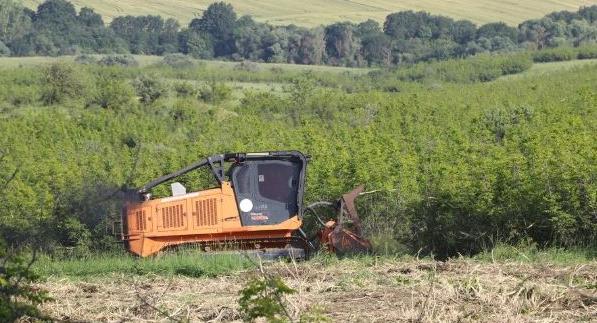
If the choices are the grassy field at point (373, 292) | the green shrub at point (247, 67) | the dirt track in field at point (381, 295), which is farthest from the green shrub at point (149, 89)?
the dirt track in field at point (381, 295)

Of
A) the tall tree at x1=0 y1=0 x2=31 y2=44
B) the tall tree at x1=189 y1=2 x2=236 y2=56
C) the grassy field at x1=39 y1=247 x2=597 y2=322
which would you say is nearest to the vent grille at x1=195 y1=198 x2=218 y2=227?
the grassy field at x1=39 y1=247 x2=597 y2=322

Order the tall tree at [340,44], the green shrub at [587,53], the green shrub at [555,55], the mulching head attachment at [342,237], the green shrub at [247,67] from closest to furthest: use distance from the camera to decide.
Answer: the mulching head attachment at [342,237] → the green shrub at [587,53] → the green shrub at [555,55] → the green shrub at [247,67] → the tall tree at [340,44]

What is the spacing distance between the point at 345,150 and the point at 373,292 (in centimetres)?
1504

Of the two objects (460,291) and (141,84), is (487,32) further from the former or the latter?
(460,291)

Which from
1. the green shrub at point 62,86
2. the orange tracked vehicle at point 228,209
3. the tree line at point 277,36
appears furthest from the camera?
the tree line at point 277,36

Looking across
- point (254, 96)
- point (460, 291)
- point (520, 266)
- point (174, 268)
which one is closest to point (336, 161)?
point (174, 268)

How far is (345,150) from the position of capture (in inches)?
1053

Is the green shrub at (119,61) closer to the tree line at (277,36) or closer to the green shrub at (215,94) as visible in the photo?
the tree line at (277,36)

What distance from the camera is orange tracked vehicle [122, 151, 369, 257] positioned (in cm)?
1822

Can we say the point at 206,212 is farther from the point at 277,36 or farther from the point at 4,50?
the point at 4,50

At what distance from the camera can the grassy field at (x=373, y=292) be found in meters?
10.3

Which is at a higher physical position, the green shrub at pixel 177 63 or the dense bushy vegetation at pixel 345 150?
the dense bushy vegetation at pixel 345 150

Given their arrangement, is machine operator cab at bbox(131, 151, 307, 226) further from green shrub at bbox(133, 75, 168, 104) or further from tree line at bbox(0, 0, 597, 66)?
tree line at bbox(0, 0, 597, 66)

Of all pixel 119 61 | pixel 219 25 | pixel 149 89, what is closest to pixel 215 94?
pixel 149 89
